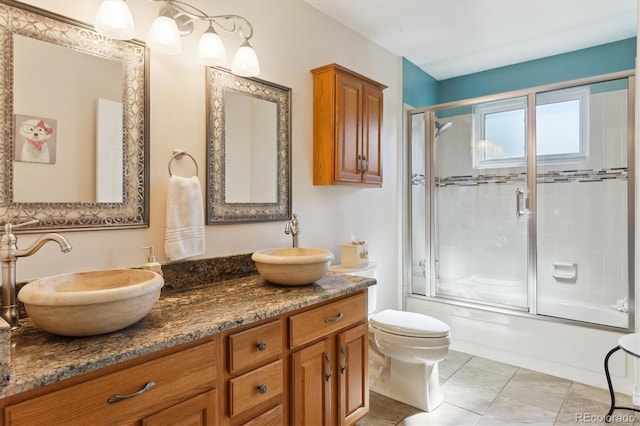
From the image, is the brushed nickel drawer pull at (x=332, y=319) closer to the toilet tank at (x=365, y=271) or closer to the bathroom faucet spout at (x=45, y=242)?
the toilet tank at (x=365, y=271)

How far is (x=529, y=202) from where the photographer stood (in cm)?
292

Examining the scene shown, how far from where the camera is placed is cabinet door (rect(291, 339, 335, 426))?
1461 millimetres

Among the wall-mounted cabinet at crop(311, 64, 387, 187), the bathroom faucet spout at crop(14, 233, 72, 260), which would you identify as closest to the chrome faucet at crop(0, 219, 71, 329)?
the bathroom faucet spout at crop(14, 233, 72, 260)

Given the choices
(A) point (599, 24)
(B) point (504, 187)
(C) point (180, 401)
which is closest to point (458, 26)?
(A) point (599, 24)

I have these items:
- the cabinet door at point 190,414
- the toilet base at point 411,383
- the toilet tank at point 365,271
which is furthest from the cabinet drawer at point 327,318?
the toilet base at point 411,383

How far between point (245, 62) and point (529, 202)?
7.97 ft

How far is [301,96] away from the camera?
2271mm

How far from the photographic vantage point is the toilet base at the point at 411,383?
2174 mm

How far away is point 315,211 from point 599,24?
8.32ft

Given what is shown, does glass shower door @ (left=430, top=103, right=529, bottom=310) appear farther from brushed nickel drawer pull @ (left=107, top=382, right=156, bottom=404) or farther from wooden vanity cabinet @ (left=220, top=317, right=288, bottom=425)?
brushed nickel drawer pull @ (left=107, top=382, right=156, bottom=404)

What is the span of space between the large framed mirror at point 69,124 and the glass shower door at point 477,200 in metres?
2.61

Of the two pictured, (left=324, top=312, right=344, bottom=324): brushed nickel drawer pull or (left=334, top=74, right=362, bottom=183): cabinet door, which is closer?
(left=324, top=312, right=344, bottom=324): brushed nickel drawer pull

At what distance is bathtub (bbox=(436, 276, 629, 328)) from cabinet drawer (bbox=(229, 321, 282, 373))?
2.29m

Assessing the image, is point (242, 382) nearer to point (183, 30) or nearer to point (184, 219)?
point (184, 219)
